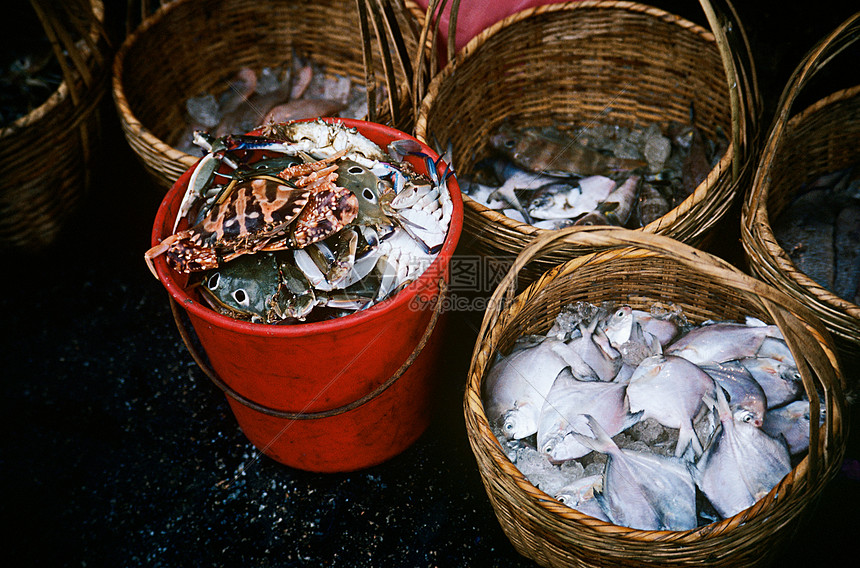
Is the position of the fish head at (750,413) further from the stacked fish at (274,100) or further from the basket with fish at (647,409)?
the stacked fish at (274,100)

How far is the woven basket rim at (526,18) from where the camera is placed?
177 cm

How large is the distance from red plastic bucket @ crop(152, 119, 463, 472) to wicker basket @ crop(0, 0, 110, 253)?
103 centimetres

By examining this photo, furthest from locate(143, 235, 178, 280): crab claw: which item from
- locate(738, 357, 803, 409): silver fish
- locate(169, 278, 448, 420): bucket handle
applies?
locate(738, 357, 803, 409): silver fish

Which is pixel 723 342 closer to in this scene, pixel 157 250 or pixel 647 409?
pixel 647 409

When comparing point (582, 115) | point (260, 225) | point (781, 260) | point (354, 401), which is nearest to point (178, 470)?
point (354, 401)

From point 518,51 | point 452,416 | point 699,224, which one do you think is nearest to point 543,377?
point 452,416

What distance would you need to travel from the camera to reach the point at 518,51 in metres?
2.48

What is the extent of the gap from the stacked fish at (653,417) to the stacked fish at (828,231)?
0.45 m

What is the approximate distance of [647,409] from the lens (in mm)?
1672

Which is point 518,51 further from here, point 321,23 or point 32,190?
point 32,190

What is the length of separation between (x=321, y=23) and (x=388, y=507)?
2.30 m

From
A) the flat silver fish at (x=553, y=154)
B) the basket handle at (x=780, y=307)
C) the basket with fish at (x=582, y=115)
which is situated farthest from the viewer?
the flat silver fish at (x=553, y=154)

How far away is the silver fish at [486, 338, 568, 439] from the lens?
5.67ft

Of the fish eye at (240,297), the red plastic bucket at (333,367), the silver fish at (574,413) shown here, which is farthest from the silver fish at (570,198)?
the fish eye at (240,297)
